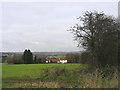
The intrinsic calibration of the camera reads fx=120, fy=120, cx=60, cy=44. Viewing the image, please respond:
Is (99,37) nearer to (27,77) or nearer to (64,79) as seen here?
(64,79)

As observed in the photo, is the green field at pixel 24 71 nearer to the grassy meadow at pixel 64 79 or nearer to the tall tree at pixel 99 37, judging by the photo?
the grassy meadow at pixel 64 79

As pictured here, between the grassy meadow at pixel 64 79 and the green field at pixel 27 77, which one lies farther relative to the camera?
the green field at pixel 27 77

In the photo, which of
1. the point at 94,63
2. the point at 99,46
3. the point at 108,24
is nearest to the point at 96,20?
the point at 108,24

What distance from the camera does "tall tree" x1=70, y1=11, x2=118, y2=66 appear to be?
11.6 m

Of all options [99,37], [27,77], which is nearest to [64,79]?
[27,77]

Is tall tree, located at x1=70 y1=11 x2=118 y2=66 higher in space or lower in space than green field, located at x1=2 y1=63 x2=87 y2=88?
higher

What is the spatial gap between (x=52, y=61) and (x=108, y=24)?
999cm

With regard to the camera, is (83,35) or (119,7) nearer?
(119,7)

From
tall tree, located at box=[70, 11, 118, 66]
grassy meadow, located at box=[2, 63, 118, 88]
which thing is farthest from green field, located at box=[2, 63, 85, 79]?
tall tree, located at box=[70, 11, 118, 66]

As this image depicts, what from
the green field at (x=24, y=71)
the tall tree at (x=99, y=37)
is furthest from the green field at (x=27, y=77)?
the tall tree at (x=99, y=37)

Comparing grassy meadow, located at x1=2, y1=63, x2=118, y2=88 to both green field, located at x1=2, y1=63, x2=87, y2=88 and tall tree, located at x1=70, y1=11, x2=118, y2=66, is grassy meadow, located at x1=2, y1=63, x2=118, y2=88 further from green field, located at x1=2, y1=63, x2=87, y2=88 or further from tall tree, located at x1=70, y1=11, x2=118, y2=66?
tall tree, located at x1=70, y1=11, x2=118, y2=66

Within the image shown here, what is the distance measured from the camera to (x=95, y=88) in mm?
4625

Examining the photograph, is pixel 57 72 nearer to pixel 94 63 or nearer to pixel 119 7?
pixel 94 63

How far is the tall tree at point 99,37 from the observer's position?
1162cm
